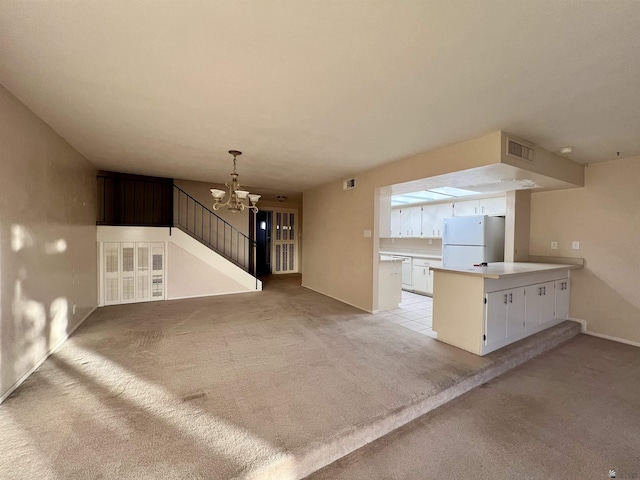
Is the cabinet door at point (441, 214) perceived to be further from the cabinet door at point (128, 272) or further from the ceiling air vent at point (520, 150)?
the cabinet door at point (128, 272)

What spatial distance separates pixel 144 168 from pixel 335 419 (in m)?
5.10

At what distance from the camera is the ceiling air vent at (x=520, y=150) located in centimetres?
281

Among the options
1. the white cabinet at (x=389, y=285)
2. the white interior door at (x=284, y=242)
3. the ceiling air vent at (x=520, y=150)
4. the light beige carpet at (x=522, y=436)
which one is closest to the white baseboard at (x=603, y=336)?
the light beige carpet at (x=522, y=436)

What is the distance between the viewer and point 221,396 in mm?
2102

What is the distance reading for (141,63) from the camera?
1774 mm

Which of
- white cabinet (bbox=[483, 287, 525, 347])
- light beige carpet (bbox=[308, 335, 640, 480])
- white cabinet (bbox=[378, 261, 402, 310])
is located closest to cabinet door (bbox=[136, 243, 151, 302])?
white cabinet (bbox=[378, 261, 402, 310])

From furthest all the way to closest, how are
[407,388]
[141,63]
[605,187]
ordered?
1. [605,187]
2. [407,388]
3. [141,63]

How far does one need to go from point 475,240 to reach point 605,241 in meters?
1.63

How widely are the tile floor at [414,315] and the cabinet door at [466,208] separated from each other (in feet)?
6.87

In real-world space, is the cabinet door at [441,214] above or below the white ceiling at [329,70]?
below

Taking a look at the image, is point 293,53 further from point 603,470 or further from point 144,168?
point 144,168

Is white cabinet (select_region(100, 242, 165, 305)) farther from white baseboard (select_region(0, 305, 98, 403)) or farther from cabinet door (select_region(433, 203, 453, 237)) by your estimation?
cabinet door (select_region(433, 203, 453, 237))

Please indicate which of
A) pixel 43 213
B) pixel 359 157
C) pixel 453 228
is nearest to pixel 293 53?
pixel 359 157

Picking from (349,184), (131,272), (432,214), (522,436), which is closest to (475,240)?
(432,214)
